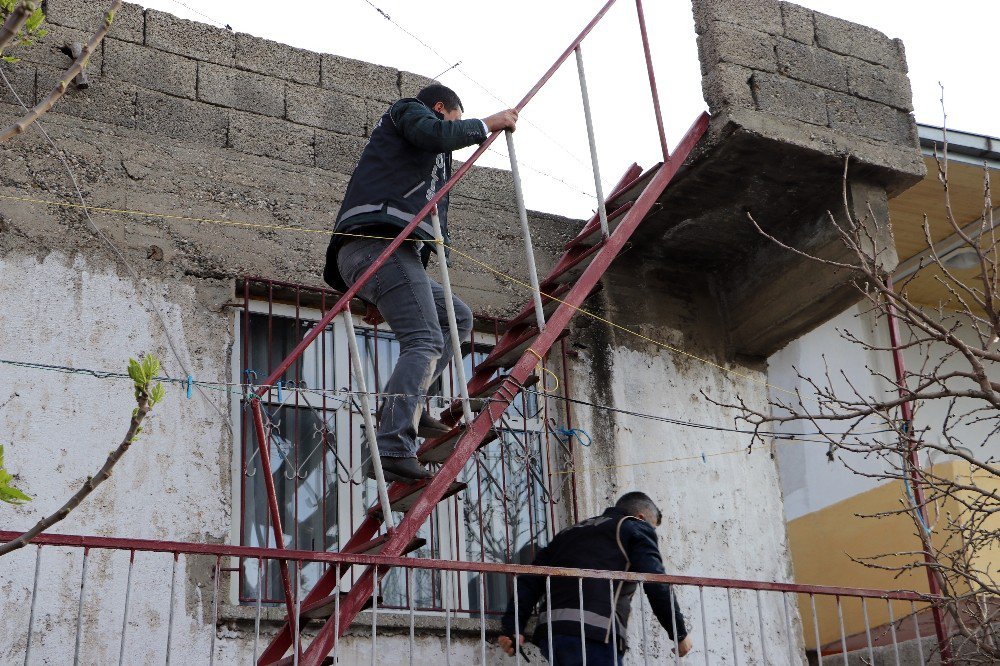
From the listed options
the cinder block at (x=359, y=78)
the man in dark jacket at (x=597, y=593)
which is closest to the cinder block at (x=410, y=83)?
the cinder block at (x=359, y=78)

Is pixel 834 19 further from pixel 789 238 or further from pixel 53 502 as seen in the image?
pixel 53 502

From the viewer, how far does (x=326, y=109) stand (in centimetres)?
732

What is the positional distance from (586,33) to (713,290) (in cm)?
208

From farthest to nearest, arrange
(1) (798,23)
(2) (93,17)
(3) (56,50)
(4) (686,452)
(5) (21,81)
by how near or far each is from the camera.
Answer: (4) (686,452)
(1) (798,23)
(2) (93,17)
(3) (56,50)
(5) (21,81)

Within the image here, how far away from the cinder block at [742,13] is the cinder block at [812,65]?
0.13m

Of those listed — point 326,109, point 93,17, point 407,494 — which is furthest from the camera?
point 326,109

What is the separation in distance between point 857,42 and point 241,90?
3593 millimetres

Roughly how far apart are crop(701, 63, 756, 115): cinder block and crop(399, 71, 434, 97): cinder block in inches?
67.3

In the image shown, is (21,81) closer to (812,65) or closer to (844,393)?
(812,65)

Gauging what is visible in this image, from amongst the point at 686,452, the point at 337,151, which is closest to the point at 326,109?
the point at 337,151

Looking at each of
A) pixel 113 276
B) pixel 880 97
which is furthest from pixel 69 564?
pixel 880 97

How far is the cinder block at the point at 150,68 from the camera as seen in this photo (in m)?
6.82

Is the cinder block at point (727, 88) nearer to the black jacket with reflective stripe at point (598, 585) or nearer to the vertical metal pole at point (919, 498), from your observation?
the vertical metal pole at point (919, 498)

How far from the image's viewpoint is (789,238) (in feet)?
24.6
